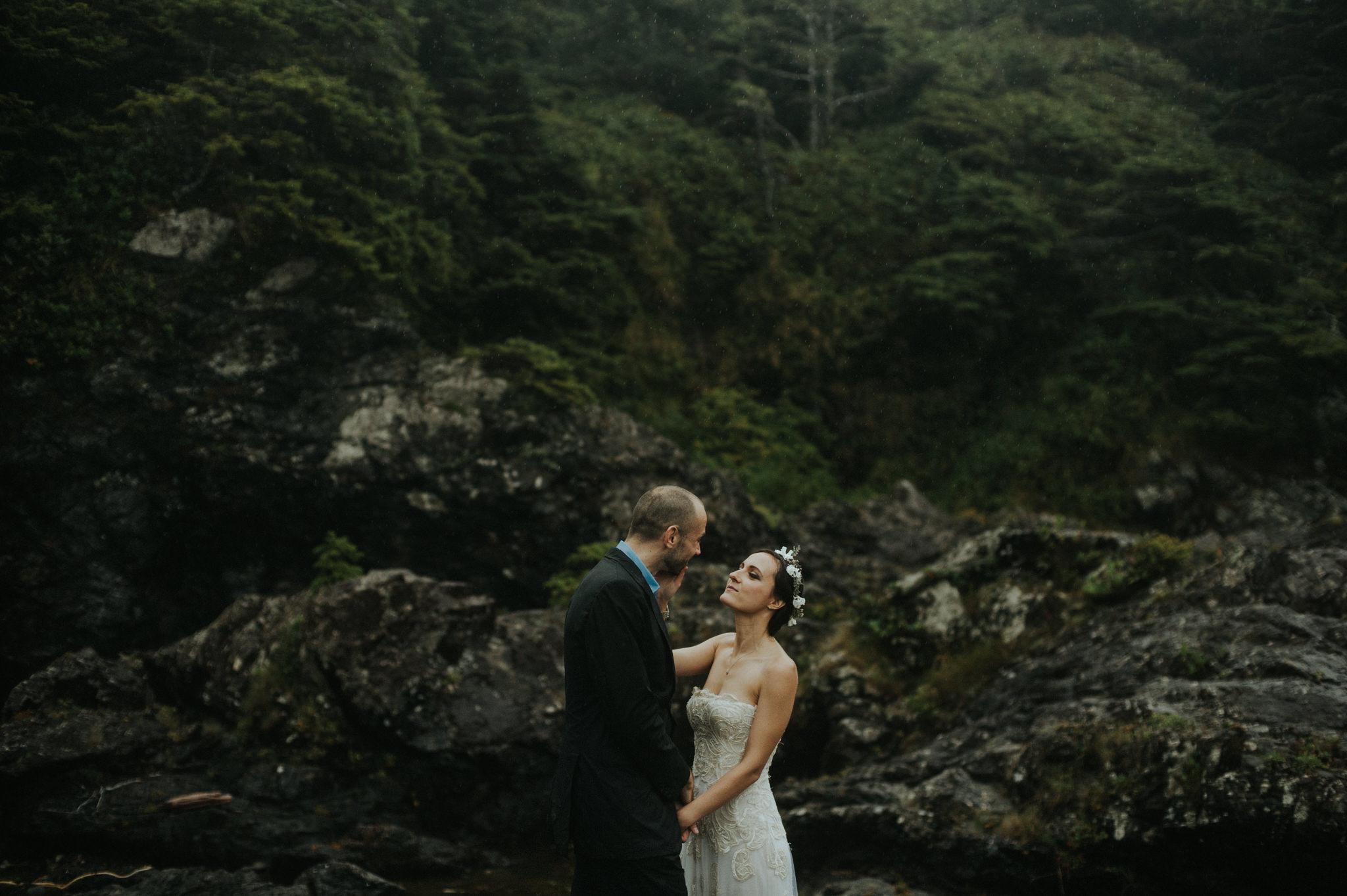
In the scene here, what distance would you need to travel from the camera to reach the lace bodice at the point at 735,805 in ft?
11.2

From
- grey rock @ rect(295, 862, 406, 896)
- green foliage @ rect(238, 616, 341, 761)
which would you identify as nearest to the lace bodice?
grey rock @ rect(295, 862, 406, 896)

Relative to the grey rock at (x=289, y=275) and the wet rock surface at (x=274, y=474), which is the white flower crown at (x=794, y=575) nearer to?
the wet rock surface at (x=274, y=474)

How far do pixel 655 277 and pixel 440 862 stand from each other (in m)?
13.7

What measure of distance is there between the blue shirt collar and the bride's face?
518 mm

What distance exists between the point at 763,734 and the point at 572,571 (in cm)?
873

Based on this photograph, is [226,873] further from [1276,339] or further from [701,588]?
[1276,339]

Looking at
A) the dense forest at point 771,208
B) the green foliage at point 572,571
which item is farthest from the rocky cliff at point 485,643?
the dense forest at point 771,208

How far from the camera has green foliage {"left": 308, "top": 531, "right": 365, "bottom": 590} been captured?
37.2 ft

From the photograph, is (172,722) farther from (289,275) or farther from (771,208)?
(771,208)

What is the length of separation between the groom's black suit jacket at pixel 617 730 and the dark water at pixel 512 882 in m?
3.97

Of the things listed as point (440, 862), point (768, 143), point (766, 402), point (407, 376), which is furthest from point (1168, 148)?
point (440, 862)

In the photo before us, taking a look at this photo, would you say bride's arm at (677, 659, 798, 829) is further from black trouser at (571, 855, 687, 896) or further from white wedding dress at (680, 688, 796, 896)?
black trouser at (571, 855, 687, 896)

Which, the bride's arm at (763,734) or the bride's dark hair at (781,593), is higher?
the bride's dark hair at (781,593)

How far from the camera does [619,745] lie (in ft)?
9.59
